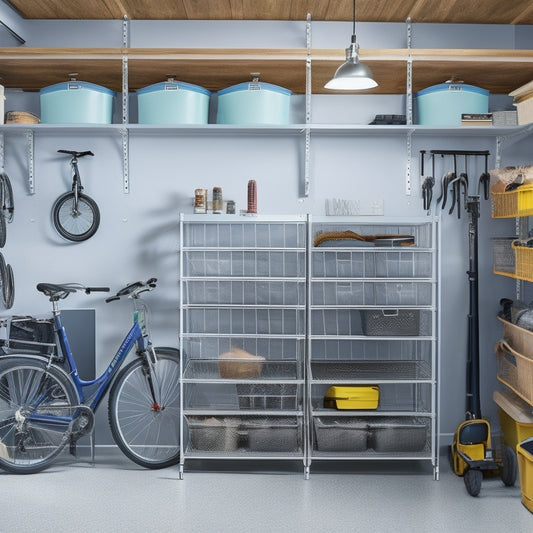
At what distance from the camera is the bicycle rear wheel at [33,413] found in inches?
146

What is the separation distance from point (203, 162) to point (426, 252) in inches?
57.8

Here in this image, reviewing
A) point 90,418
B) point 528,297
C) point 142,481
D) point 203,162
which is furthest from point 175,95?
point 528,297

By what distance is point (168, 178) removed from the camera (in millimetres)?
4066

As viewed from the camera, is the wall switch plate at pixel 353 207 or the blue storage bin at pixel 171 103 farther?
the wall switch plate at pixel 353 207

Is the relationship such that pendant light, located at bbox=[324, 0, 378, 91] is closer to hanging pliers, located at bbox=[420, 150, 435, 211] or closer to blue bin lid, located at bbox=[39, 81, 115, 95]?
hanging pliers, located at bbox=[420, 150, 435, 211]

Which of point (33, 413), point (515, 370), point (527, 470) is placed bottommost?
point (527, 470)

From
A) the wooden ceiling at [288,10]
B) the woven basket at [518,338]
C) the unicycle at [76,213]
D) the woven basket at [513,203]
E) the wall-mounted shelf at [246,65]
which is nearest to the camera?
the woven basket at [513,203]

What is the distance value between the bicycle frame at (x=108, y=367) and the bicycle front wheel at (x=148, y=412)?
0.06 metres

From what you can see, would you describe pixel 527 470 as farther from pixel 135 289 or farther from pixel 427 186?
pixel 135 289

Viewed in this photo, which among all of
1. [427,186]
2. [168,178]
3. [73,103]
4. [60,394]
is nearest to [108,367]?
[60,394]

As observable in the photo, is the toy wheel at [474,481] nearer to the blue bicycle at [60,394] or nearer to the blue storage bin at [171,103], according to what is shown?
the blue bicycle at [60,394]

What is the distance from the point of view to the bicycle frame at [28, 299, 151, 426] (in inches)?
146

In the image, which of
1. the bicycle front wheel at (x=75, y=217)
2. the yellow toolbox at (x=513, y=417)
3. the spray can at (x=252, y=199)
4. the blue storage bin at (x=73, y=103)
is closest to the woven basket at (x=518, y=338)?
the yellow toolbox at (x=513, y=417)

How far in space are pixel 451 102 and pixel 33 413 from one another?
3.02m
